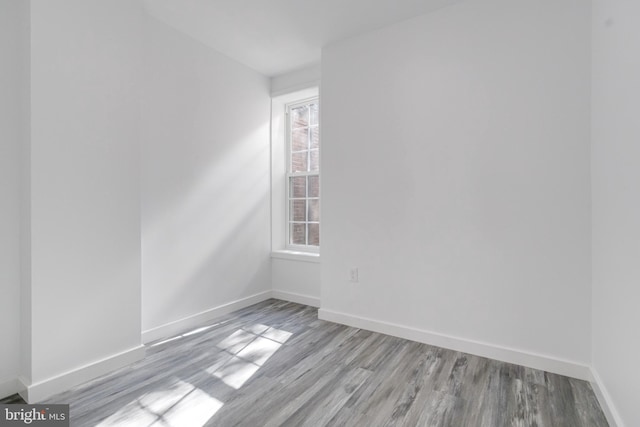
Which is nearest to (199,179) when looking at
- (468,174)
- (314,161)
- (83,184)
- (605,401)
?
(83,184)

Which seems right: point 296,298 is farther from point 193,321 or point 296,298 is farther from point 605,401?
point 605,401

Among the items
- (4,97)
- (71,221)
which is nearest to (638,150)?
(71,221)

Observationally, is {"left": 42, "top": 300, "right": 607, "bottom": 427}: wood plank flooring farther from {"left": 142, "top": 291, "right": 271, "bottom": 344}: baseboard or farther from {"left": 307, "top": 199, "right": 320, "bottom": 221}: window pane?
{"left": 307, "top": 199, "right": 320, "bottom": 221}: window pane

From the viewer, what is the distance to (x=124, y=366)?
2279 millimetres

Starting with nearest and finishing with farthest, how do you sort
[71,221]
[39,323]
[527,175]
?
[39,323]
[71,221]
[527,175]

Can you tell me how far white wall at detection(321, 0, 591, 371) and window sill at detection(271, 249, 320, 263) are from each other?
18.2 inches

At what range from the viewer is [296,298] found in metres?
3.76

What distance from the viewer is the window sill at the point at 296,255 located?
363 centimetres

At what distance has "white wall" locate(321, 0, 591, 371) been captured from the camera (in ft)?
6.93

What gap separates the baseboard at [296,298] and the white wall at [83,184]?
1746 mm

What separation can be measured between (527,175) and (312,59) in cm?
243

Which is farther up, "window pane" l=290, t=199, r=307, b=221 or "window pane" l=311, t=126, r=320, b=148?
"window pane" l=311, t=126, r=320, b=148

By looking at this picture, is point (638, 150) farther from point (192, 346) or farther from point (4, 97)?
point (4, 97)

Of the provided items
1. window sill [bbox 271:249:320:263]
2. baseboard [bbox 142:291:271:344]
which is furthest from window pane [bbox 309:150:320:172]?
baseboard [bbox 142:291:271:344]
